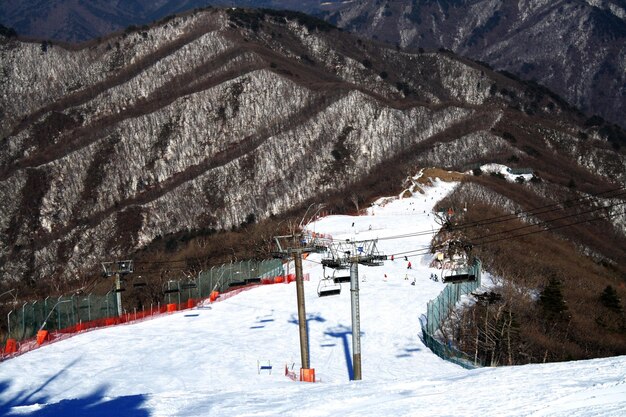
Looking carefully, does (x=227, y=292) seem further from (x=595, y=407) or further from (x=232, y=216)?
(x=232, y=216)

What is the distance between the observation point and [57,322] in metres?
47.7

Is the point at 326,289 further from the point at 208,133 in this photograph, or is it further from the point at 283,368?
the point at 208,133

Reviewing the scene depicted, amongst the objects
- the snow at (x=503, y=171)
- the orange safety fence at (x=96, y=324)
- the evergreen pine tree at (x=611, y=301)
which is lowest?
the evergreen pine tree at (x=611, y=301)

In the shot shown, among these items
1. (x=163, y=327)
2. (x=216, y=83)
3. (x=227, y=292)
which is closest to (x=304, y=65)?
(x=216, y=83)

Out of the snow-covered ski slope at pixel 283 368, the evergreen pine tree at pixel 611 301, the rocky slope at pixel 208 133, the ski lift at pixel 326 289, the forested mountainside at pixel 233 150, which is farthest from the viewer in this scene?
the rocky slope at pixel 208 133

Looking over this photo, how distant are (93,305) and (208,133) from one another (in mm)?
113049

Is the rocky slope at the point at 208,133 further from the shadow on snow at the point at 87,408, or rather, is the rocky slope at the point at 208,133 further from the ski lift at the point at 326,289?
the shadow on snow at the point at 87,408

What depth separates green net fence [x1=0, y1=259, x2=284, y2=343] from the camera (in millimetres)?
45375

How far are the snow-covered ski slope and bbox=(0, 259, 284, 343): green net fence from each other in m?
2.27

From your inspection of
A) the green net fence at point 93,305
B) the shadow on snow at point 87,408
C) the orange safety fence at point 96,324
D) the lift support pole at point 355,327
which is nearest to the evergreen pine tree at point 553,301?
the orange safety fence at point 96,324

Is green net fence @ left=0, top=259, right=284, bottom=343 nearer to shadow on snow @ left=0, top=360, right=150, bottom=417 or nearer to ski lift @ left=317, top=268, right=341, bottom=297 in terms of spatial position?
ski lift @ left=317, top=268, right=341, bottom=297

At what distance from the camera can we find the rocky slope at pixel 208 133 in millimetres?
138875

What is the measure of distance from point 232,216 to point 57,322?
299 ft

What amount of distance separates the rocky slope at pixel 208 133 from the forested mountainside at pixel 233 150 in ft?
1.20
